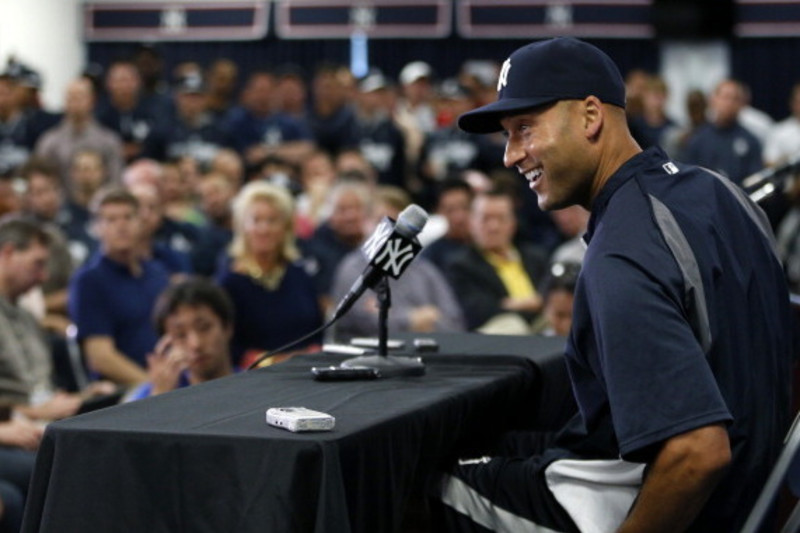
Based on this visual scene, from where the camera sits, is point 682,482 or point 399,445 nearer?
point 682,482

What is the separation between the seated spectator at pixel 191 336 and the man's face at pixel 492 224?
8.08ft

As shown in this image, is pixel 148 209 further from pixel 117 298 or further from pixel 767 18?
pixel 767 18

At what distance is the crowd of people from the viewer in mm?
5215

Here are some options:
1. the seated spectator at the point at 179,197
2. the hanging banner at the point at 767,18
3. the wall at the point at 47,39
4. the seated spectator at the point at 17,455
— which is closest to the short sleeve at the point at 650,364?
the seated spectator at the point at 17,455

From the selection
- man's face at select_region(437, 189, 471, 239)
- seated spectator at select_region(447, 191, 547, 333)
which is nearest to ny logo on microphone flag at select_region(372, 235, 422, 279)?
seated spectator at select_region(447, 191, 547, 333)

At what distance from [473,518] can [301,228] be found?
19.8ft

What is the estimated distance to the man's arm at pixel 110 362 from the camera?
5688mm

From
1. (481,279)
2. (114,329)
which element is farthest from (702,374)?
(481,279)

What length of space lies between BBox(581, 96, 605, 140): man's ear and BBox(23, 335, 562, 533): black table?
21.3 inches

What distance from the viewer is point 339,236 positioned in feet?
23.3

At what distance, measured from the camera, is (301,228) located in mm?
8633

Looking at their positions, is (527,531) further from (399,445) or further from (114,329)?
(114,329)

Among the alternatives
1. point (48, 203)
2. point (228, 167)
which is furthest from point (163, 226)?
point (228, 167)

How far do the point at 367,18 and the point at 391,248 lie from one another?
12558 millimetres
